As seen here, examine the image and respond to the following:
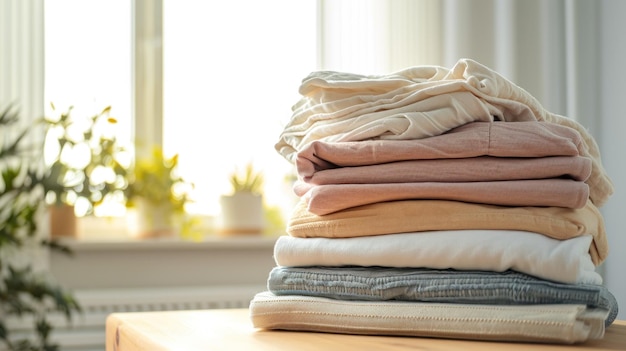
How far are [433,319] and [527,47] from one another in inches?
66.2

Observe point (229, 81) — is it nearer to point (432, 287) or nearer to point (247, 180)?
point (247, 180)

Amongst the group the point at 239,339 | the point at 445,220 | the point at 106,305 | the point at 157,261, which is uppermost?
the point at 445,220

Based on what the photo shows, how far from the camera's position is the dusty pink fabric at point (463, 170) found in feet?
2.61

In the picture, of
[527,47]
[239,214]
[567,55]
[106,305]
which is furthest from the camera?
[239,214]

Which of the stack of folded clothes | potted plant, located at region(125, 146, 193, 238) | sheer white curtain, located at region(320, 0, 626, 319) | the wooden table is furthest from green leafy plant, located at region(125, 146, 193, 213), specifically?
the stack of folded clothes

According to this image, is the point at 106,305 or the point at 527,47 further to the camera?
the point at 106,305

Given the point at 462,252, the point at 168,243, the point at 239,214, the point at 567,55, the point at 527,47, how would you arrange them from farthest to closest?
1. the point at 239,214
2. the point at 168,243
3. the point at 527,47
4. the point at 567,55
5. the point at 462,252

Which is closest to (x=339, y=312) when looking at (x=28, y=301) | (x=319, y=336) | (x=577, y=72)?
(x=319, y=336)

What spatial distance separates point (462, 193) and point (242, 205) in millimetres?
1988

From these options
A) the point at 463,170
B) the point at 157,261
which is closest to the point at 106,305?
the point at 157,261

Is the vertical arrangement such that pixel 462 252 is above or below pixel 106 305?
above

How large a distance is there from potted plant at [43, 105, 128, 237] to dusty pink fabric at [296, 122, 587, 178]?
1.65 m

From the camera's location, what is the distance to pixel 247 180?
2762mm

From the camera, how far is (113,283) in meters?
2.62
